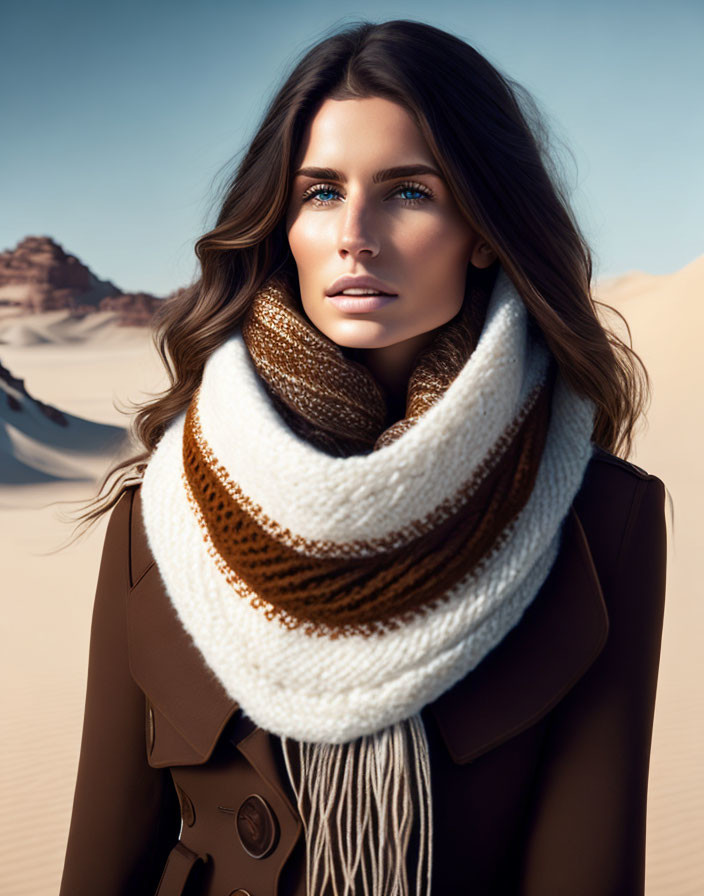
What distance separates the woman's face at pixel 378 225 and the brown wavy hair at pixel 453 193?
0.10ft

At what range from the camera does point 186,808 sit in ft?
5.26

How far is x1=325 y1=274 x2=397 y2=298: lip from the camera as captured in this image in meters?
1.52

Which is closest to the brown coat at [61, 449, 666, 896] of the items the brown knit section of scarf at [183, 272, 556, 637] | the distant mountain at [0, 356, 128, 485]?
the brown knit section of scarf at [183, 272, 556, 637]

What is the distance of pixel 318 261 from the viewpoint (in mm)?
1573

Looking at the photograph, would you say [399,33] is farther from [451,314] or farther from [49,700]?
[49,700]

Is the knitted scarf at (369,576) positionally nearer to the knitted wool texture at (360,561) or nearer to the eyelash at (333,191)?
the knitted wool texture at (360,561)

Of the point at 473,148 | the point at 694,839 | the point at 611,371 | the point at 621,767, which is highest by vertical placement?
the point at 473,148

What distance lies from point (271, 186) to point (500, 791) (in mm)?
1056

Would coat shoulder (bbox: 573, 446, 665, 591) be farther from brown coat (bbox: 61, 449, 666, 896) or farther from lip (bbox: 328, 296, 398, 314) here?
lip (bbox: 328, 296, 398, 314)

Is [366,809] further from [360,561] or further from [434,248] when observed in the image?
[434,248]

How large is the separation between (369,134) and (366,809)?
40.3 inches

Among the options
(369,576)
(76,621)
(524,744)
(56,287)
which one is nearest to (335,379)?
(369,576)

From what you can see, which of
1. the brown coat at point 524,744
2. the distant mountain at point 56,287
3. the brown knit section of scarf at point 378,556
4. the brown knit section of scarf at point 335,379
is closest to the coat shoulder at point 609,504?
the brown coat at point 524,744

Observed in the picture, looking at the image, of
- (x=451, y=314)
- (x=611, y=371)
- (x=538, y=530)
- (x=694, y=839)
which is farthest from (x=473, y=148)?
(x=694, y=839)
